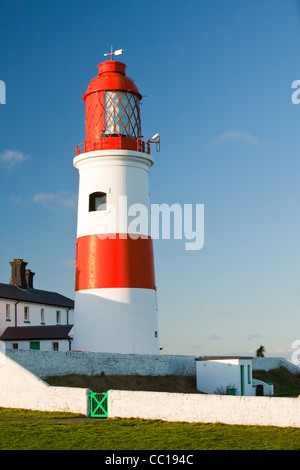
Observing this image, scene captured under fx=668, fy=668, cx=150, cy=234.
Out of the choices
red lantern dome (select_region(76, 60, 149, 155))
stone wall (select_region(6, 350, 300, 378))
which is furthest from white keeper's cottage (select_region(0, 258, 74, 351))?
red lantern dome (select_region(76, 60, 149, 155))

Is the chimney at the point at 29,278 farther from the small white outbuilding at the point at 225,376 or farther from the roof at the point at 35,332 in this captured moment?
the small white outbuilding at the point at 225,376

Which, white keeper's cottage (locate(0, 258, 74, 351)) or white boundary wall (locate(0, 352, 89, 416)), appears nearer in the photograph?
white boundary wall (locate(0, 352, 89, 416))

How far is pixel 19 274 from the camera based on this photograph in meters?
45.6

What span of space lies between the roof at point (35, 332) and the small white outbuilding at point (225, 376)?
8.80 meters

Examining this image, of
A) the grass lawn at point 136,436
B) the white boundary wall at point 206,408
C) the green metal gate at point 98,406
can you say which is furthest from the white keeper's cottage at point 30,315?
the grass lawn at point 136,436

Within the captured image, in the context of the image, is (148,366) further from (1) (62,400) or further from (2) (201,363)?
(1) (62,400)

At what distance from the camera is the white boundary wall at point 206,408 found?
63.0 ft

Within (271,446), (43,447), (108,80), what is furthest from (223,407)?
(108,80)

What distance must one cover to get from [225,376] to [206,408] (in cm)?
1102

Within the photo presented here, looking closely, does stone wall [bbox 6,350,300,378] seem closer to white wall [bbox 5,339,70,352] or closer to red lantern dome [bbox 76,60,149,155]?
white wall [bbox 5,339,70,352]

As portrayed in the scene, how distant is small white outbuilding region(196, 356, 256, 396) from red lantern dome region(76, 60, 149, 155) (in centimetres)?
1107

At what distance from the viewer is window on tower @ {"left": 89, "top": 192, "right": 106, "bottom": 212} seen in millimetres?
33094

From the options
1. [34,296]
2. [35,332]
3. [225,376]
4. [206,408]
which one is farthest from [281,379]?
[206,408]

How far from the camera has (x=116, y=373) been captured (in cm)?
2945
